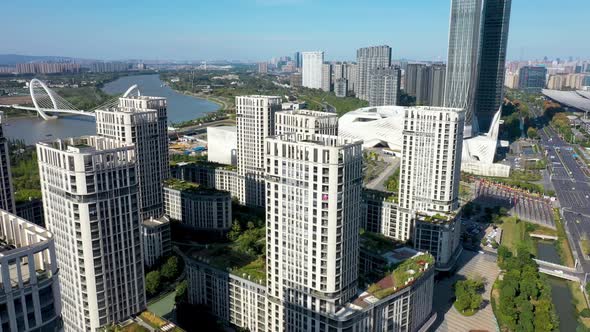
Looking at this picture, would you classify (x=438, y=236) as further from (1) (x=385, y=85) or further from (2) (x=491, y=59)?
(1) (x=385, y=85)

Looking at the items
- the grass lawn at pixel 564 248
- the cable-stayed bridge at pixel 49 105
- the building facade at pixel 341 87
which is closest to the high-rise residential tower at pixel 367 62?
the building facade at pixel 341 87

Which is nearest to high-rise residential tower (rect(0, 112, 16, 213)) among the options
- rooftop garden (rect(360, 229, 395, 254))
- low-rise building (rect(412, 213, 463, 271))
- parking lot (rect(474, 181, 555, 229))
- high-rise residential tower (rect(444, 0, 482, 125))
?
rooftop garden (rect(360, 229, 395, 254))

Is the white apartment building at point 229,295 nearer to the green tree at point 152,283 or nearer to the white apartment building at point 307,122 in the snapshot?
the green tree at point 152,283

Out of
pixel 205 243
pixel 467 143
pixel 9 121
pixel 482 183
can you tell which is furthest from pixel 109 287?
pixel 9 121

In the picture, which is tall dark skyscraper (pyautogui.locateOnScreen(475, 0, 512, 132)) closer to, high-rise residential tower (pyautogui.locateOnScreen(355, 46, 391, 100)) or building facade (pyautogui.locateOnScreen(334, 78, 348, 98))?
high-rise residential tower (pyautogui.locateOnScreen(355, 46, 391, 100))

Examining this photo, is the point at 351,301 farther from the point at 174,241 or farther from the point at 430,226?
the point at 174,241

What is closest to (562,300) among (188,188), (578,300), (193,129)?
(578,300)
